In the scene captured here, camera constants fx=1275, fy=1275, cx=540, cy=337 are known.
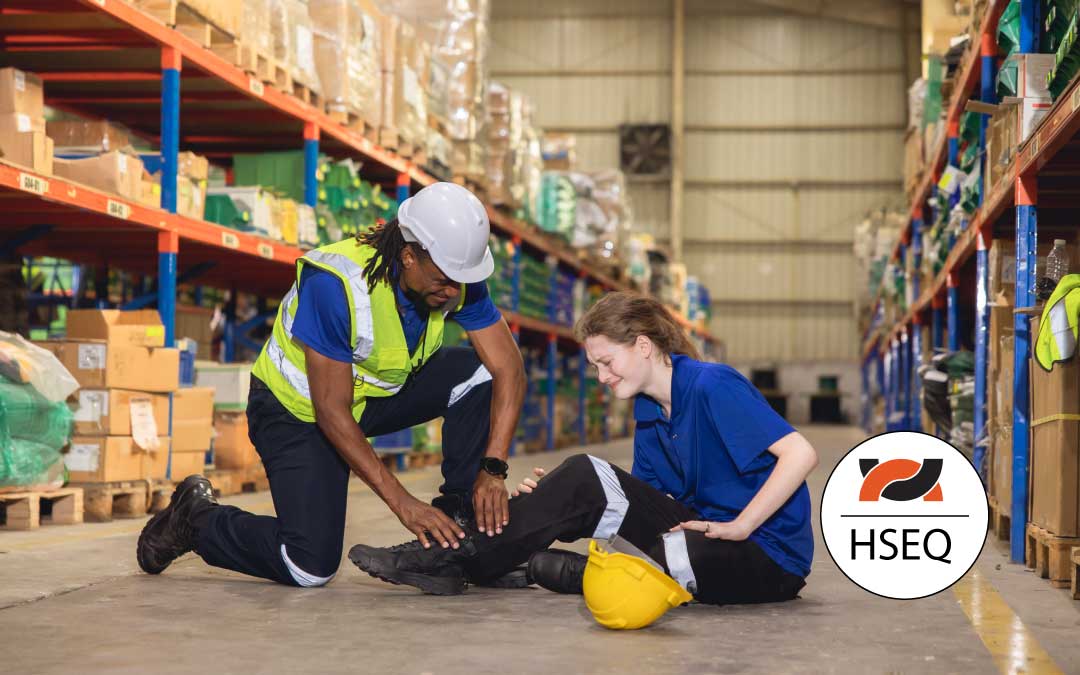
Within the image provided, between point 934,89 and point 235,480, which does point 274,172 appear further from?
point 934,89

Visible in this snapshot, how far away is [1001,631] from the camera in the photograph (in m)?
3.37

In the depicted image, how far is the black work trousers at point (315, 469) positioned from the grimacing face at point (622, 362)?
80cm

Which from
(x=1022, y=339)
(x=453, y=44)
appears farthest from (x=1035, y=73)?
(x=453, y=44)

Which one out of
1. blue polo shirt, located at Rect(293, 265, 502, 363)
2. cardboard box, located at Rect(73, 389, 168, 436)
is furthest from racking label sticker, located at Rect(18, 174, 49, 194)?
blue polo shirt, located at Rect(293, 265, 502, 363)

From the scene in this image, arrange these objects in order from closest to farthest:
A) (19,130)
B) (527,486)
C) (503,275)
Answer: (527,486), (19,130), (503,275)

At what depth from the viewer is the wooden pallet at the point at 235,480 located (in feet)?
24.5

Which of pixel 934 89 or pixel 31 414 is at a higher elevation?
pixel 934 89

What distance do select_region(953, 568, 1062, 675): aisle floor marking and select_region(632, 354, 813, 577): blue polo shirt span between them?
518mm

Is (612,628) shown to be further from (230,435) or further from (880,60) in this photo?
(880,60)

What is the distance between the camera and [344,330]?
3.82 metres

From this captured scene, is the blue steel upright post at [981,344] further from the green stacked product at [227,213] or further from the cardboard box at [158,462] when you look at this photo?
the green stacked product at [227,213]

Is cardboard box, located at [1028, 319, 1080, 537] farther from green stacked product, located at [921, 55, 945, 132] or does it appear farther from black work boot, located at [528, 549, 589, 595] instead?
green stacked product, located at [921, 55, 945, 132]

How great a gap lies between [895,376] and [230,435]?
990 cm

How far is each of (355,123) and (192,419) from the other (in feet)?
9.16
